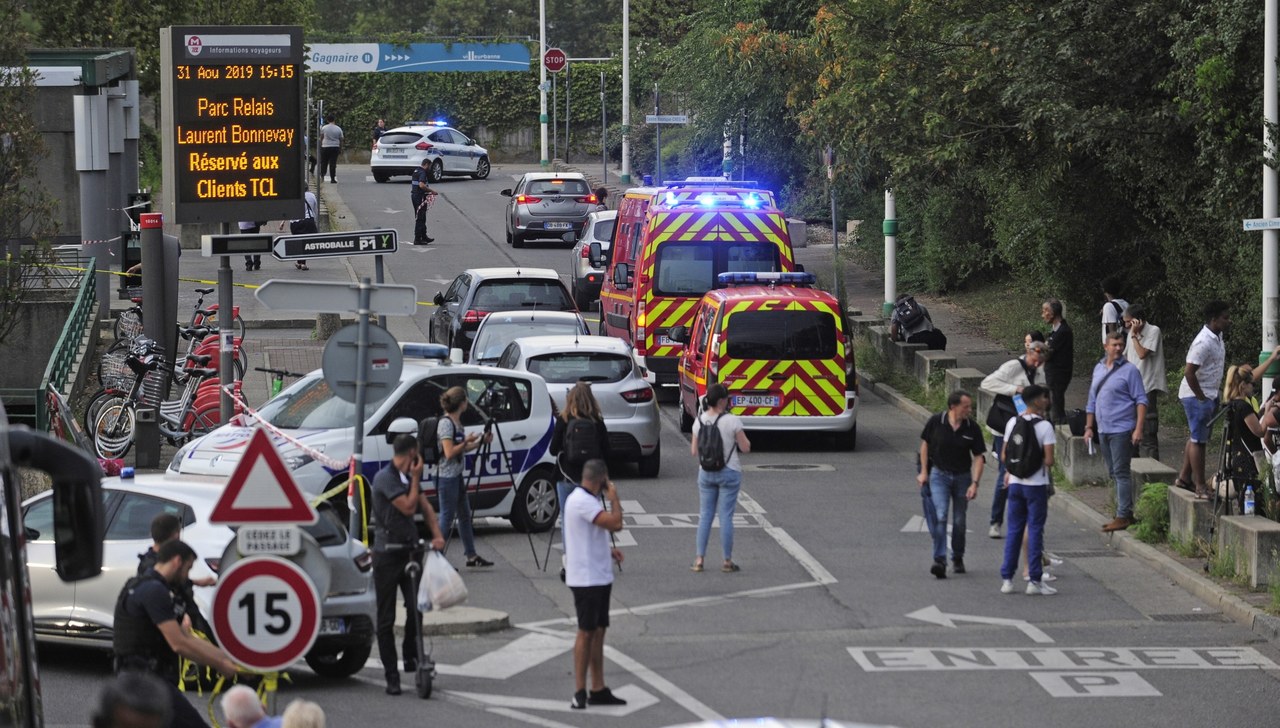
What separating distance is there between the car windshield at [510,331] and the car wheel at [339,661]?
1041 centimetres

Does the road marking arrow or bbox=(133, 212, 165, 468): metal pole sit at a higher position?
bbox=(133, 212, 165, 468): metal pole

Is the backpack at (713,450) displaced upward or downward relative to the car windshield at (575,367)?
downward

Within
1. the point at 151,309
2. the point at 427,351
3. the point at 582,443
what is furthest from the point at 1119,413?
the point at 151,309

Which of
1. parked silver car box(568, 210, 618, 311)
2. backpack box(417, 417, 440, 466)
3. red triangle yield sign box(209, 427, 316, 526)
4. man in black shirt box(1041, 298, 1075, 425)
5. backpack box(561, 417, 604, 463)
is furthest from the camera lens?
parked silver car box(568, 210, 618, 311)

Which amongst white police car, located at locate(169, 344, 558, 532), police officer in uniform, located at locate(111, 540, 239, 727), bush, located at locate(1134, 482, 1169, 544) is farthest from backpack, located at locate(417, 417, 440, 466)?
bush, located at locate(1134, 482, 1169, 544)

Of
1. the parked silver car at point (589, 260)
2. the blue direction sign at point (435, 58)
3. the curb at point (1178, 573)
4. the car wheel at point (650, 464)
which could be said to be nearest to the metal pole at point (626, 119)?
the blue direction sign at point (435, 58)

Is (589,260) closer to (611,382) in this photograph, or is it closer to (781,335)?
(781,335)

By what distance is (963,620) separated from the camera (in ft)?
44.7

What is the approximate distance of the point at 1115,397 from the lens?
16.3 metres

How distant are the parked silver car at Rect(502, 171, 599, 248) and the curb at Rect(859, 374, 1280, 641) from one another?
24.1 m

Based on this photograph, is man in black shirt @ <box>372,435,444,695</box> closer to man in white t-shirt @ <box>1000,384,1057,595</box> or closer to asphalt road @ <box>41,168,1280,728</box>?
asphalt road @ <box>41,168,1280,728</box>

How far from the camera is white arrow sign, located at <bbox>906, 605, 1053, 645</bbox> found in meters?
13.3

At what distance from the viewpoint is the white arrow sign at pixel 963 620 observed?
13.3 m

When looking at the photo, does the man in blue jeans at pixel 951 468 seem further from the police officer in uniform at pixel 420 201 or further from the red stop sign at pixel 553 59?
the red stop sign at pixel 553 59
